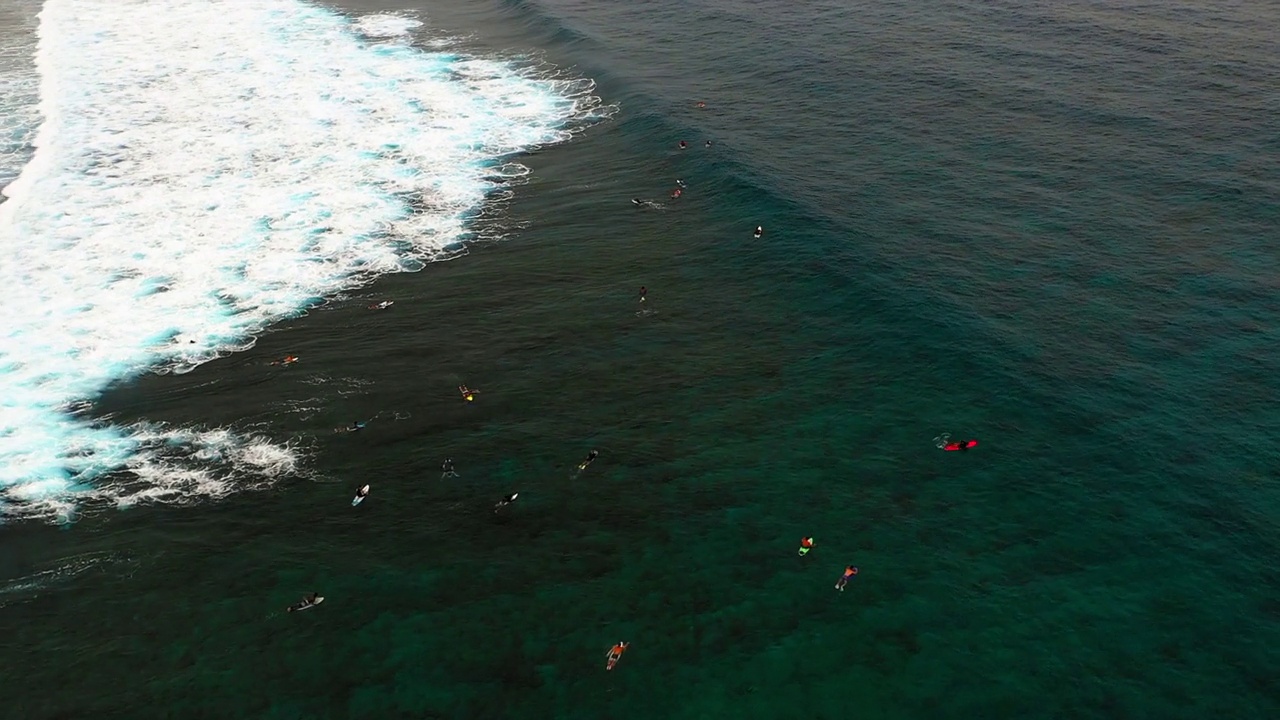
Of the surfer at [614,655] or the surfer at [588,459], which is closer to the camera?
the surfer at [614,655]

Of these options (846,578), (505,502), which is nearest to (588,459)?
(505,502)

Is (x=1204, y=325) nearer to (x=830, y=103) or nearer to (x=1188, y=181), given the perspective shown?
(x=1188, y=181)

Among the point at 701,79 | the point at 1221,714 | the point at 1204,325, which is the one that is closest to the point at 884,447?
the point at 1221,714

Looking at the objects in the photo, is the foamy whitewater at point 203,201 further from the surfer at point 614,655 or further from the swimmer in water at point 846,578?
the swimmer in water at point 846,578

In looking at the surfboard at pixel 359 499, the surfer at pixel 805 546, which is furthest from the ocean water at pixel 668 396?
the surfer at pixel 805 546

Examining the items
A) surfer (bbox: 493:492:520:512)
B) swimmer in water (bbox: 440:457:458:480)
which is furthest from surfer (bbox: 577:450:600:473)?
swimmer in water (bbox: 440:457:458:480)

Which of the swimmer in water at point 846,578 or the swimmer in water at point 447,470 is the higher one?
the swimmer in water at point 447,470

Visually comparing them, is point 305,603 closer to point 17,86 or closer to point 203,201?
point 203,201
